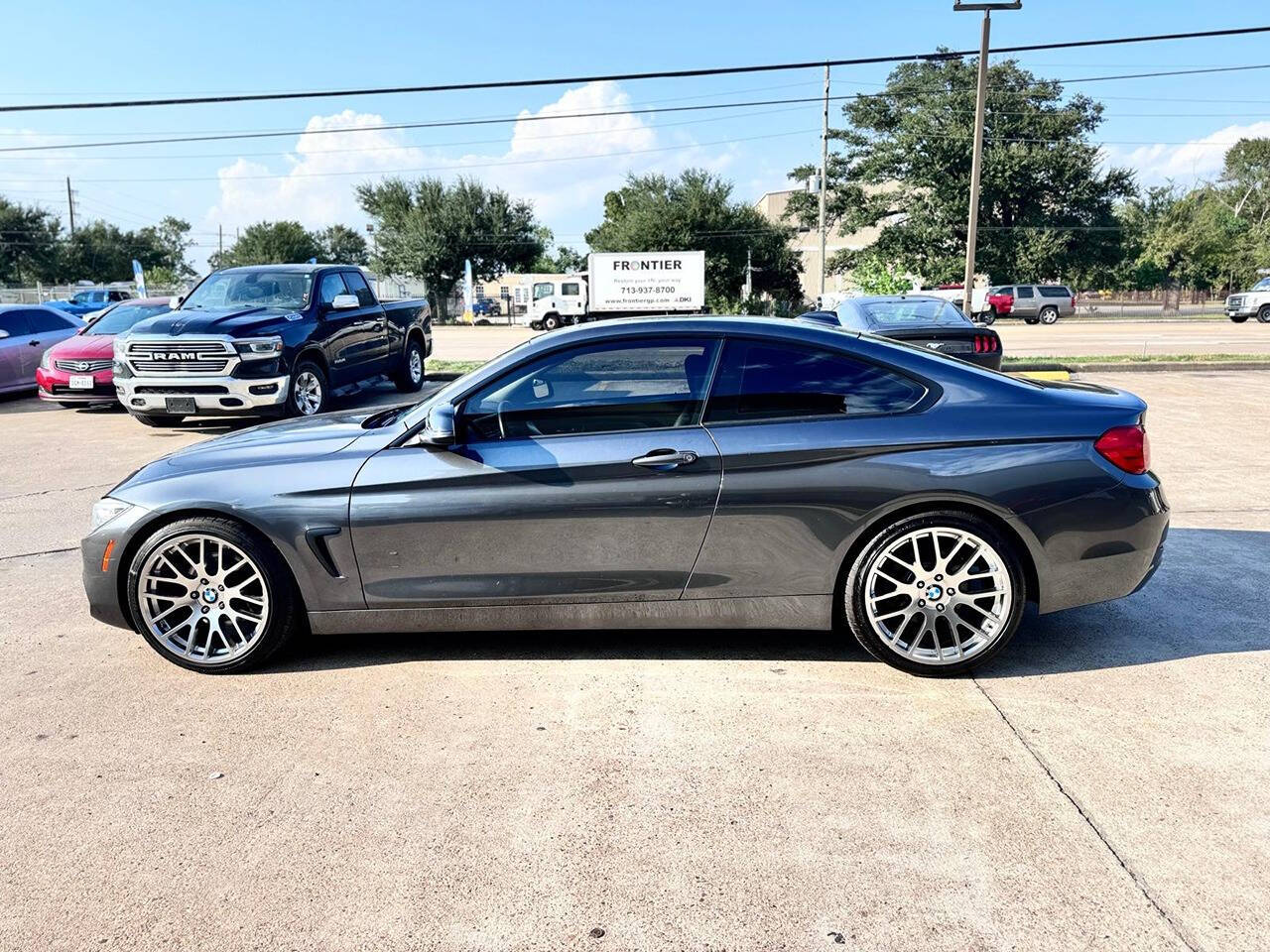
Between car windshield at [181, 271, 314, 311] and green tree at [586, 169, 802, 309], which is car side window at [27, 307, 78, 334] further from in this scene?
green tree at [586, 169, 802, 309]

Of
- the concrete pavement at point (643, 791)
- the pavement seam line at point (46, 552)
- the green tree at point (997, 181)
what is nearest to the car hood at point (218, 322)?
the pavement seam line at point (46, 552)

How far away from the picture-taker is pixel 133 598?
421cm

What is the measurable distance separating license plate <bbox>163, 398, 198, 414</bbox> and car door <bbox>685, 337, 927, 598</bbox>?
8.25 m

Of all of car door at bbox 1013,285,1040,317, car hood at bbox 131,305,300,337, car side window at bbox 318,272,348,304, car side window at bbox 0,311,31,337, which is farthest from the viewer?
car door at bbox 1013,285,1040,317

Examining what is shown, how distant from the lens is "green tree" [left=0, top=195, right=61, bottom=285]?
72812 mm

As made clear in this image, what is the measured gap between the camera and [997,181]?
178 ft

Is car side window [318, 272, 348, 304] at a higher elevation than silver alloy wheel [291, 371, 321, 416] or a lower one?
higher

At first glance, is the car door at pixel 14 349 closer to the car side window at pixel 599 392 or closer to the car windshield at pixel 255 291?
the car windshield at pixel 255 291

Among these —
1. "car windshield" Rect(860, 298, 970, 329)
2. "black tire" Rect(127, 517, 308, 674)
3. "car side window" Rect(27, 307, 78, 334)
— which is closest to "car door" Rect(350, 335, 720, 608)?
"black tire" Rect(127, 517, 308, 674)

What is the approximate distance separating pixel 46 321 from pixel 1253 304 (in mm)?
39349

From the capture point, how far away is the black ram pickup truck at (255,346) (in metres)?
10.4

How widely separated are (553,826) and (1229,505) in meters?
6.26

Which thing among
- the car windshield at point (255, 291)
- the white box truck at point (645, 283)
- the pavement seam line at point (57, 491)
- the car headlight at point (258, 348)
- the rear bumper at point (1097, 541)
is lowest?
the pavement seam line at point (57, 491)

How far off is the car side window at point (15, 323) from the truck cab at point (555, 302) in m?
27.7
